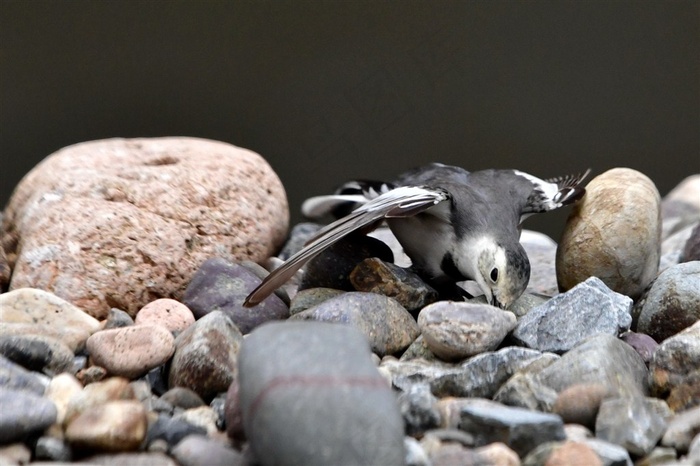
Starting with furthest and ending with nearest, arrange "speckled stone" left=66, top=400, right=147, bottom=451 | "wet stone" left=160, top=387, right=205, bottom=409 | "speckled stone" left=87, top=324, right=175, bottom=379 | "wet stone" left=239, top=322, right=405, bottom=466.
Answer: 1. "speckled stone" left=87, top=324, right=175, bottom=379
2. "wet stone" left=160, top=387, right=205, bottom=409
3. "speckled stone" left=66, top=400, right=147, bottom=451
4. "wet stone" left=239, top=322, right=405, bottom=466

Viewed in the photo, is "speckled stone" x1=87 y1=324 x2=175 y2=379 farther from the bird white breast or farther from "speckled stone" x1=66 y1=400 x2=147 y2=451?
the bird white breast

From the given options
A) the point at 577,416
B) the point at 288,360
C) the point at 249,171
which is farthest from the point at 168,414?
the point at 249,171

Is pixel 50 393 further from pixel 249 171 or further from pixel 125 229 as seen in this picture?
pixel 249 171

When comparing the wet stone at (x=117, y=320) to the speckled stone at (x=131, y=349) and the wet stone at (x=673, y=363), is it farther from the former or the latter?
the wet stone at (x=673, y=363)

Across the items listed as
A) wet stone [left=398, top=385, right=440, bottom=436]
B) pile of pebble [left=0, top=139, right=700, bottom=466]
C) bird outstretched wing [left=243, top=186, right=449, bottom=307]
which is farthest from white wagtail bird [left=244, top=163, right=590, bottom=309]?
wet stone [left=398, top=385, right=440, bottom=436]

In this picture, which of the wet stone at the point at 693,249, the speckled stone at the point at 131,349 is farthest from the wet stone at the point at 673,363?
the speckled stone at the point at 131,349

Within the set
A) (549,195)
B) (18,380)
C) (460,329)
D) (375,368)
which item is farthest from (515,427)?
(549,195)
